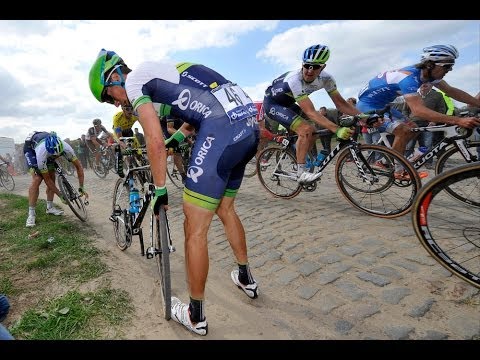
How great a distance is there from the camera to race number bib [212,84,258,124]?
2.46m

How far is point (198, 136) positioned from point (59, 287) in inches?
106

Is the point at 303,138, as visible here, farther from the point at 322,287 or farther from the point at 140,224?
the point at 140,224

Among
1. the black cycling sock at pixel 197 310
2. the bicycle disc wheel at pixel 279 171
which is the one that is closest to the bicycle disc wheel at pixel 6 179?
the bicycle disc wheel at pixel 279 171

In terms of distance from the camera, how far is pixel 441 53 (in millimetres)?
4297

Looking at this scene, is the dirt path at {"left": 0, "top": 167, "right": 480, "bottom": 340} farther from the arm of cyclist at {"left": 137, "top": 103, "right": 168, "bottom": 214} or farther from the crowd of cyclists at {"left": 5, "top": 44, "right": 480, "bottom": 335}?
the arm of cyclist at {"left": 137, "top": 103, "right": 168, "bottom": 214}

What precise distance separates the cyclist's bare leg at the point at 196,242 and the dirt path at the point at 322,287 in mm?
563

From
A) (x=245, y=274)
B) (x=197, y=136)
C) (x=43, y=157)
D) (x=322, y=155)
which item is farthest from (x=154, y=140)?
(x=43, y=157)

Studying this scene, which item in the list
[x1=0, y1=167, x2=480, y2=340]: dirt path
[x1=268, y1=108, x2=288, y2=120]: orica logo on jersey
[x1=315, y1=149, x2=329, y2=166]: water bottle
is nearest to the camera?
[x1=0, y1=167, x2=480, y2=340]: dirt path

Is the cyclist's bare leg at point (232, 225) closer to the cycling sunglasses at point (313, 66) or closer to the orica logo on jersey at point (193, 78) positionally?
the orica logo on jersey at point (193, 78)

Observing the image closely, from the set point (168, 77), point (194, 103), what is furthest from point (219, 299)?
point (168, 77)

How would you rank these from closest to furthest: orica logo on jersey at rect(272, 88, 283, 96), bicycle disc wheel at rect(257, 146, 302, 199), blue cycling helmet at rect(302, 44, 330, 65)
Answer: blue cycling helmet at rect(302, 44, 330, 65)
orica logo on jersey at rect(272, 88, 283, 96)
bicycle disc wheel at rect(257, 146, 302, 199)

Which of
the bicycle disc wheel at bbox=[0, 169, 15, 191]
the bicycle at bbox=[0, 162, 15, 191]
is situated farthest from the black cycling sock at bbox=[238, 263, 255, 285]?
the bicycle disc wheel at bbox=[0, 169, 15, 191]

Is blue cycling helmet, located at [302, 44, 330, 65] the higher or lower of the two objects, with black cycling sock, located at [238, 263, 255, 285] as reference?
higher
